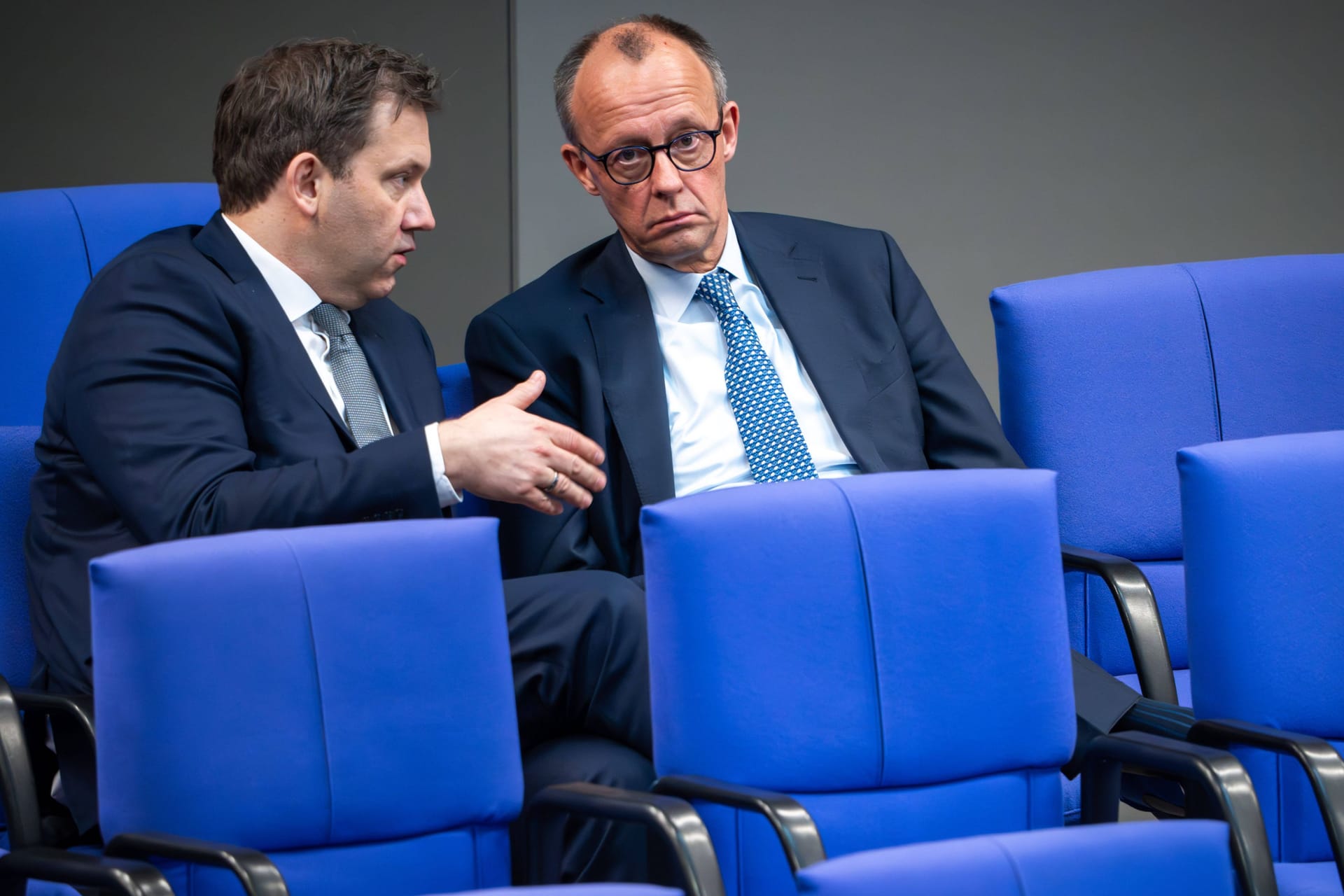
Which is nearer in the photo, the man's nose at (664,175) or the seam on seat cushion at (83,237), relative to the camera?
the man's nose at (664,175)

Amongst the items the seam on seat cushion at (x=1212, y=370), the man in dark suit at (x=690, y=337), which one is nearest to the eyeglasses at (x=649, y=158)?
the man in dark suit at (x=690, y=337)

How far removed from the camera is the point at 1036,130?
12.6ft

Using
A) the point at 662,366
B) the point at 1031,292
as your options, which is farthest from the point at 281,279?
the point at 1031,292

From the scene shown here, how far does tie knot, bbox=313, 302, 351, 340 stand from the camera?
211cm

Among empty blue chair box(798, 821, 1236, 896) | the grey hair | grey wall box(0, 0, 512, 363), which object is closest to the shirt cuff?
the grey hair

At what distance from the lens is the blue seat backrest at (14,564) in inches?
73.9

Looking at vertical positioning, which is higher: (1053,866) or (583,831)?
(1053,866)

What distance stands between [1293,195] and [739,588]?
2.97 metres

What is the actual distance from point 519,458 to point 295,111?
0.58 m

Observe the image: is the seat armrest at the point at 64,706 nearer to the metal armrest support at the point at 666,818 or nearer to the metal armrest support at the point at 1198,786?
the metal armrest support at the point at 666,818

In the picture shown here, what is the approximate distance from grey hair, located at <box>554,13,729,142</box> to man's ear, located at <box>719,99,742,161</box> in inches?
0.6

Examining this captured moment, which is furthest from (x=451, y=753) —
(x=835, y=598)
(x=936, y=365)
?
(x=936, y=365)

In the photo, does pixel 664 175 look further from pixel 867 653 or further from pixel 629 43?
pixel 867 653

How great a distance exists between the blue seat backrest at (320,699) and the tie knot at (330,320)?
0.65 metres
